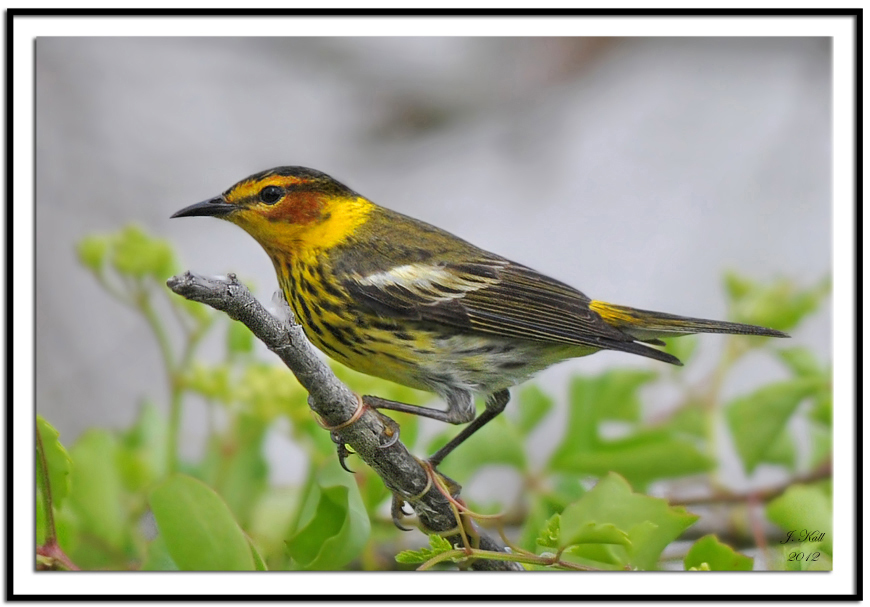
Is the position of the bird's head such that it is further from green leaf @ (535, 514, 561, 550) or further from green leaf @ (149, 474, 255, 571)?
green leaf @ (535, 514, 561, 550)

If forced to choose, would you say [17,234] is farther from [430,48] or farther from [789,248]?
[789,248]

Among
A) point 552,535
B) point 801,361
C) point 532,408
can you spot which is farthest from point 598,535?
point 801,361

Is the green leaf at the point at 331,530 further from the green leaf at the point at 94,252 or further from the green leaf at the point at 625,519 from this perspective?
the green leaf at the point at 94,252

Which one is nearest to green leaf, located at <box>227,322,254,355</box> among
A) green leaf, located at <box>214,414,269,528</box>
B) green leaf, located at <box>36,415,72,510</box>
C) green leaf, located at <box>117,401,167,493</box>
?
green leaf, located at <box>214,414,269,528</box>

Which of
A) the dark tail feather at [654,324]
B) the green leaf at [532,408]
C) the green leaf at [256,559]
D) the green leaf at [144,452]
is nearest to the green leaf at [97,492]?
the green leaf at [144,452]

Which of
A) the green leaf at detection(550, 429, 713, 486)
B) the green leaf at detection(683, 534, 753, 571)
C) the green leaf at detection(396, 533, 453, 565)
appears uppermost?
the green leaf at detection(550, 429, 713, 486)

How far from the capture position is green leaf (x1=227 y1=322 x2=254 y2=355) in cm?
233

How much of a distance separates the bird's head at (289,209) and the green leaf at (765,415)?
1.17 metres

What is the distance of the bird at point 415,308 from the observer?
2115mm

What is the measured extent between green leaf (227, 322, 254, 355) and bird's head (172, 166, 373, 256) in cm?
23

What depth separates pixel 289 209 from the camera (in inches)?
86.8
